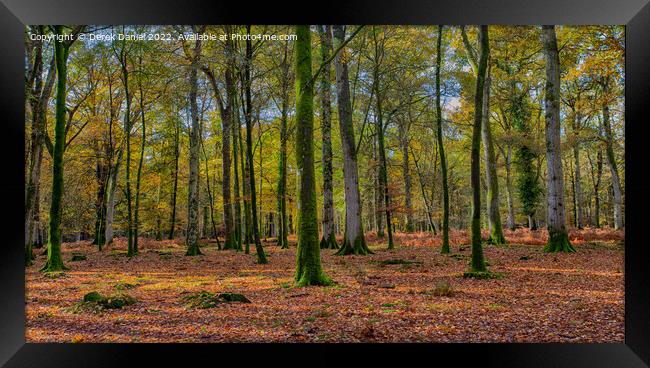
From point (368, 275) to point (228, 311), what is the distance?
329 centimetres

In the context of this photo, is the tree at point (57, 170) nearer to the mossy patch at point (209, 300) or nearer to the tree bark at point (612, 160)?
the mossy patch at point (209, 300)

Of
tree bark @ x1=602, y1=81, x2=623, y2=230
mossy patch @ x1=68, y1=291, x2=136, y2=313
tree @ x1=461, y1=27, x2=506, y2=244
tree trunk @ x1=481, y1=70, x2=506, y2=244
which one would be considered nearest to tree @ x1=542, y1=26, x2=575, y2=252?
tree bark @ x1=602, y1=81, x2=623, y2=230

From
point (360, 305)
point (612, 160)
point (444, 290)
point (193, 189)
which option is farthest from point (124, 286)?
point (612, 160)

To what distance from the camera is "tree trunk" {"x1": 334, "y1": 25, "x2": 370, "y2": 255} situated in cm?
1104

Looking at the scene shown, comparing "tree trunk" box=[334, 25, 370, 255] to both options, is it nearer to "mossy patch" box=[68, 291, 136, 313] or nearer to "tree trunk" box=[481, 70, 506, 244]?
"tree trunk" box=[481, 70, 506, 244]

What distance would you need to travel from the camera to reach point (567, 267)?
7641mm

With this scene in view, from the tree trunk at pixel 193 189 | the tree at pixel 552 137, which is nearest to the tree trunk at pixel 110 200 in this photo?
the tree trunk at pixel 193 189

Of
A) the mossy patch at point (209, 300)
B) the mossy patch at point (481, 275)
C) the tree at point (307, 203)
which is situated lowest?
the mossy patch at point (209, 300)

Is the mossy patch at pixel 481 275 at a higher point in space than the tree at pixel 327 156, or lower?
lower

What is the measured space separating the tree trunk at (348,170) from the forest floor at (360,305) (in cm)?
187

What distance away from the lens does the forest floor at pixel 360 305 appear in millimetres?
4762

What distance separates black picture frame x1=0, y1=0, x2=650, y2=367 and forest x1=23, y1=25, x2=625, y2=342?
23cm

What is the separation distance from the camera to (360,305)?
574 centimetres

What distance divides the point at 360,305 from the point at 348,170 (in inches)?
→ 252
